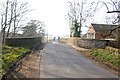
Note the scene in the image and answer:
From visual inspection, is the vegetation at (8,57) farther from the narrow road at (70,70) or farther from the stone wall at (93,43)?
the stone wall at (93,43)

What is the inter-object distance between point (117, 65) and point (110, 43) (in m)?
8.18

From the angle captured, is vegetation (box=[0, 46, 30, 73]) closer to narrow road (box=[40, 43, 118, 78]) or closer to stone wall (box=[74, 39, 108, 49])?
narrow road (box=[40, 43, 118, 78])

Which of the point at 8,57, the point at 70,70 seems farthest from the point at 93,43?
the point at 8,57

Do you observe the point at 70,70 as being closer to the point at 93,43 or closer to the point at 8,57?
the point at 8,57

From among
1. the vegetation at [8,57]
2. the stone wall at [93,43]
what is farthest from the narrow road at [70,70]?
the stone wall at [93,43]

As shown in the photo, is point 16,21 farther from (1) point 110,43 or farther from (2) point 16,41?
(1) point 110,43

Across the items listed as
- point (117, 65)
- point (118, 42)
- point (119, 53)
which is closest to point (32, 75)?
point (117, 65)

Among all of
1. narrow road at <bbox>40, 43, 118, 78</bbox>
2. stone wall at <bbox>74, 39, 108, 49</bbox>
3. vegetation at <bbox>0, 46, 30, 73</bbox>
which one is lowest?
narrow road at <bbox>40, 43, 118, 78</bbox>

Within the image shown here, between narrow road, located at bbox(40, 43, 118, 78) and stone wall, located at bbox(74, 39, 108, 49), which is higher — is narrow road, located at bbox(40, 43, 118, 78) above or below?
below

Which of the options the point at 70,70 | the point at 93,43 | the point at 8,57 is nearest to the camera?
the point at 70,70

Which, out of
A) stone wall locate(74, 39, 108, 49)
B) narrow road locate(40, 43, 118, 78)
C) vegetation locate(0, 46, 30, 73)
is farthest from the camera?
stone wall locate(74, 39, 108, 49)

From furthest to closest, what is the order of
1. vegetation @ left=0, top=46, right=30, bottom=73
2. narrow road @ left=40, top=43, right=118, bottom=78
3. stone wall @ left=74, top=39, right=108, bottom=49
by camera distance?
1. stone wall @ left=74, top=39, right=108, bottom=49
2. vegetation @ left=0, top=46, right=30, bottom=73
3. narrow road @ left=40, top=43, right=118, bottom=78

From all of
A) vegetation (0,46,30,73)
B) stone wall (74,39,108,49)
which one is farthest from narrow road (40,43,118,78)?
stone wall (74,39,108,49)

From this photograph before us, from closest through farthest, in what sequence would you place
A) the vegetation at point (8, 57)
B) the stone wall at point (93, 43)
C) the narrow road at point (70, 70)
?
the narrow road at point (70, 70), the vegetation at point (8, 57), the stone wall at point (93, 43)
